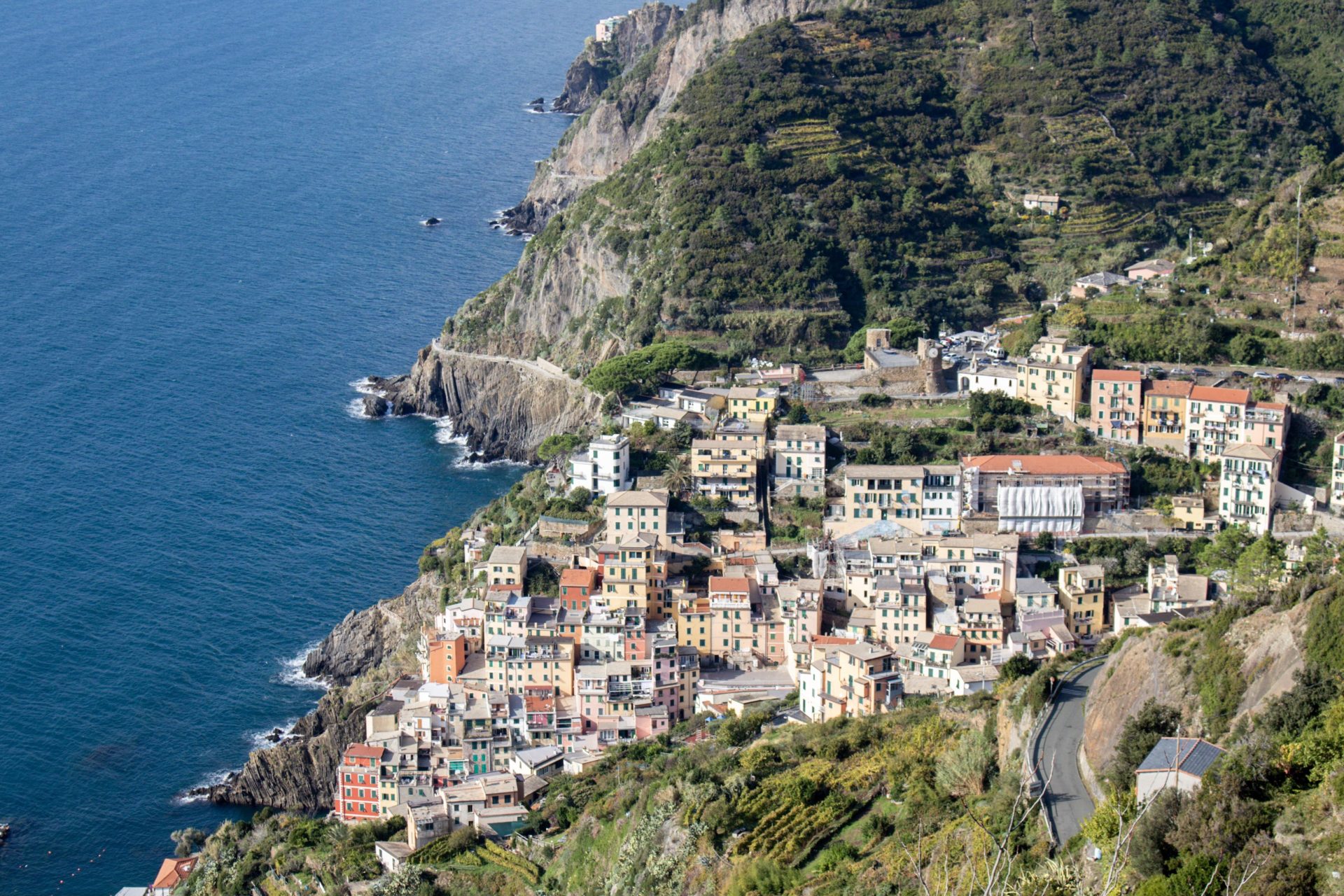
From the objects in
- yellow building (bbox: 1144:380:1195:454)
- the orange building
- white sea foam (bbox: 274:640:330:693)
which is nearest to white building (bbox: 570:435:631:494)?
the orange building

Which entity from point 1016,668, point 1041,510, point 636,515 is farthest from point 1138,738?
point 636,515

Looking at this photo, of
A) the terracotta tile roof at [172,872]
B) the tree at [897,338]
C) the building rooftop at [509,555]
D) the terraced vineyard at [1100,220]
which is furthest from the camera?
the terraced vineyard at [1100,220]

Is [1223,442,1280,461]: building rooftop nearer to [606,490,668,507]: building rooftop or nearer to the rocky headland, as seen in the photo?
[606,490,668,507]: building rooftop

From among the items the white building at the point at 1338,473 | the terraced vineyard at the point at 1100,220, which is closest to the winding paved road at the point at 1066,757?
the white building at the point at 1338,473

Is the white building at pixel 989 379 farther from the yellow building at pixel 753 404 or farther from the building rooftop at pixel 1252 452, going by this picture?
the building rooftop at pixel 1252 452

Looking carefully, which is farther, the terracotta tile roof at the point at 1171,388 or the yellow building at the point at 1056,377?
the yellow building at the point at 1056,377

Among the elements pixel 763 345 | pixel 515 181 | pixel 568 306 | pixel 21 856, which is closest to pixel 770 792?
pixel 21 856
